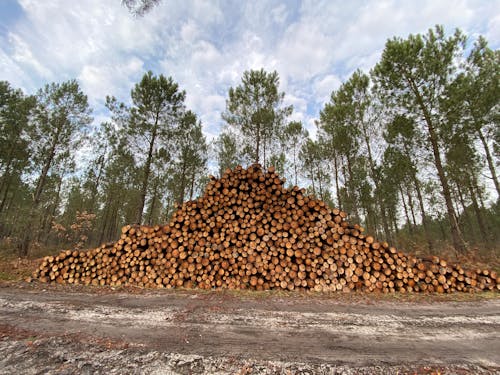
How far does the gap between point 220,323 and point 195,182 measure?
15406 millimetres

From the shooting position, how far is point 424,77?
9.88 metres

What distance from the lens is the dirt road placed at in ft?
7.86

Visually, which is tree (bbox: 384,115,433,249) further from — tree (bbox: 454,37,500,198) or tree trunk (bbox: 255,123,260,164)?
tree trunk (bbox: 255,123,260,164)

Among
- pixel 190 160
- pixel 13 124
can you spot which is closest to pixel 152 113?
pixel 190 160

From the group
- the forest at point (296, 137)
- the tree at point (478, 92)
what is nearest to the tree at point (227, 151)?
the forest at point (296, 137)

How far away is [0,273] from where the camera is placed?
22.4ft

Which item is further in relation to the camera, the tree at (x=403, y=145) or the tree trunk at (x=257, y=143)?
the tree trunk at (x=257, y=143)

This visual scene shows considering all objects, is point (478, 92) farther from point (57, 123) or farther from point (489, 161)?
point (57, 123)

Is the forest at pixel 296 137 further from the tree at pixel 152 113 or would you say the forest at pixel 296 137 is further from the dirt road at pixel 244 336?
the dirt road at pixel 244 336

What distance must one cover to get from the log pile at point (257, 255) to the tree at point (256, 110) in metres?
7.85

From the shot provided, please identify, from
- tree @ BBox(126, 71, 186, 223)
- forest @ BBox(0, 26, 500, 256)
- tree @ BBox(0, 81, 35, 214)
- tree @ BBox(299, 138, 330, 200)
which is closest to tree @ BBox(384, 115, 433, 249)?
forest @ BBox(0, 26, 500, 256)

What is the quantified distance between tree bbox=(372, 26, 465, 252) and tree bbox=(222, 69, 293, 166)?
549cm

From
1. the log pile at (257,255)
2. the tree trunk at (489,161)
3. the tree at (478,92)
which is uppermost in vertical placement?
the tree at (478,92)

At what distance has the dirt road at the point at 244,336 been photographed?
2.40m
